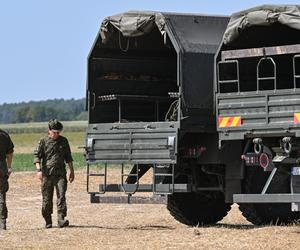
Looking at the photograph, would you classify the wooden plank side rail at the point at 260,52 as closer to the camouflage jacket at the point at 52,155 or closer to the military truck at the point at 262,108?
the military truck at the point at 262,108

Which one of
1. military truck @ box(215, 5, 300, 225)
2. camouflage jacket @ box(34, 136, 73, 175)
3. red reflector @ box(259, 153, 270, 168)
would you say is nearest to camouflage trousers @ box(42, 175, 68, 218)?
camouflage jacket @ box(34, 136, 73, 175)

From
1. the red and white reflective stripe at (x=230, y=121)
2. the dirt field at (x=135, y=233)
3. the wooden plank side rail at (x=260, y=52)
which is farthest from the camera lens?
the red and white reflective stripe at (x=230, y=121)

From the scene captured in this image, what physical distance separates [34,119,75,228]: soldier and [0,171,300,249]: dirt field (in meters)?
0.40

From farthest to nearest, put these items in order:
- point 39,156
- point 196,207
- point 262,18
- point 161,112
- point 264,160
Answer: point 161,112 < point 196,207 < point 39,156 < point 264,160 < point 262,18

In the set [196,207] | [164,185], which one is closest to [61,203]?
[164,185]

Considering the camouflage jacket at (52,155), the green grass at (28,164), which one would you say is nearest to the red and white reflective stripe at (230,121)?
the camouflage jacket at (52,155)

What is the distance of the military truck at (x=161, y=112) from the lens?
17.1 meters

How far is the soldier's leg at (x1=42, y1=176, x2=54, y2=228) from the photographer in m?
17.9

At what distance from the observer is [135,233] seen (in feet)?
55.1

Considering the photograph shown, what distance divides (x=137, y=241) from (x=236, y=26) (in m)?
3.48

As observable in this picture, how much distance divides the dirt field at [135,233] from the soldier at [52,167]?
1.31ft

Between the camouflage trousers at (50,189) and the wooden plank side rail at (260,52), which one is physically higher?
the wooden plank side rail at (260,52)

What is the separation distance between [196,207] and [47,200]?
97.2 inches

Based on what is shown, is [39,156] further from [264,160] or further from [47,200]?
[264,160]
